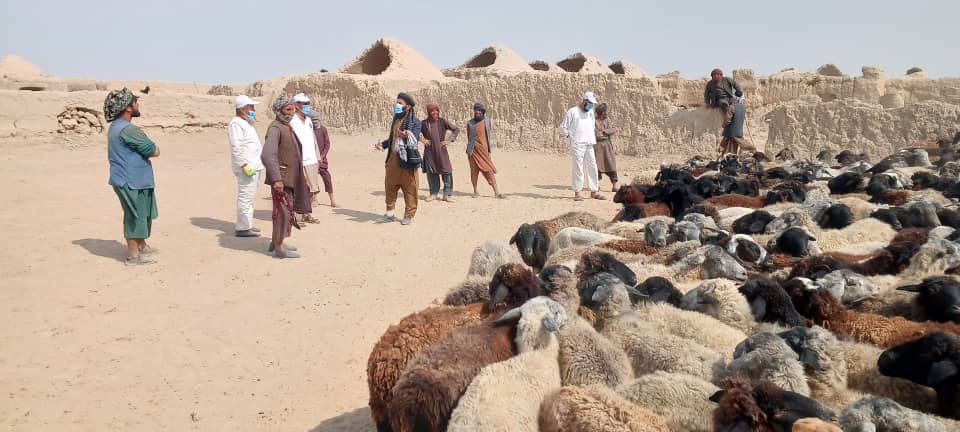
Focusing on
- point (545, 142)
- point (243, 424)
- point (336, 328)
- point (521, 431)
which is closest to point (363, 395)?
point (243, 424)

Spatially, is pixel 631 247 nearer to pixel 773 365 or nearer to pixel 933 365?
pixel 773 365

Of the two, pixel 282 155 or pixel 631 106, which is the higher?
pixel 631 106

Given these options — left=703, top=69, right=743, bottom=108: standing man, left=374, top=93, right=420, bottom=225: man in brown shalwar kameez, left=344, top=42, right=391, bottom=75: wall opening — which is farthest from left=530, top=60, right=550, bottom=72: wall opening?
left=374, top=93, right=420, bottom=225: man in brown shalwar kameez

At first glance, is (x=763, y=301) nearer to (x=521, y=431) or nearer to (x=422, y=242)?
(x=521, y=431)

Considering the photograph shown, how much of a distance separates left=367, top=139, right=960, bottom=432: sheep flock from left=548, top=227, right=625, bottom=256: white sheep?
0.07 feet

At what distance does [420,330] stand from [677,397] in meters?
1.44

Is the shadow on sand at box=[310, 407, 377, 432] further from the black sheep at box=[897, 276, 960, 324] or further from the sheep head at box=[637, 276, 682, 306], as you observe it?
the black sheep at box=[897, 276, 960, 324]

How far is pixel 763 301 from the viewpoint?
4.26 m

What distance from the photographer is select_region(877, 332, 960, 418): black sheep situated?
3.11 meters

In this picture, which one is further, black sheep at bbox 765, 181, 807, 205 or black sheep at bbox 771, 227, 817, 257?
black sheep at bbox 765, 181, 807, 205

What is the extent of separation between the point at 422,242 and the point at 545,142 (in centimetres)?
959

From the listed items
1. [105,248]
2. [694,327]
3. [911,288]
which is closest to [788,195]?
[911,288]

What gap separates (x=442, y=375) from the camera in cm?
319

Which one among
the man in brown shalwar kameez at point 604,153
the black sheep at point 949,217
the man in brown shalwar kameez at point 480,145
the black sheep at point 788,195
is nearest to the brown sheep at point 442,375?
the black sheep at point 949,217
